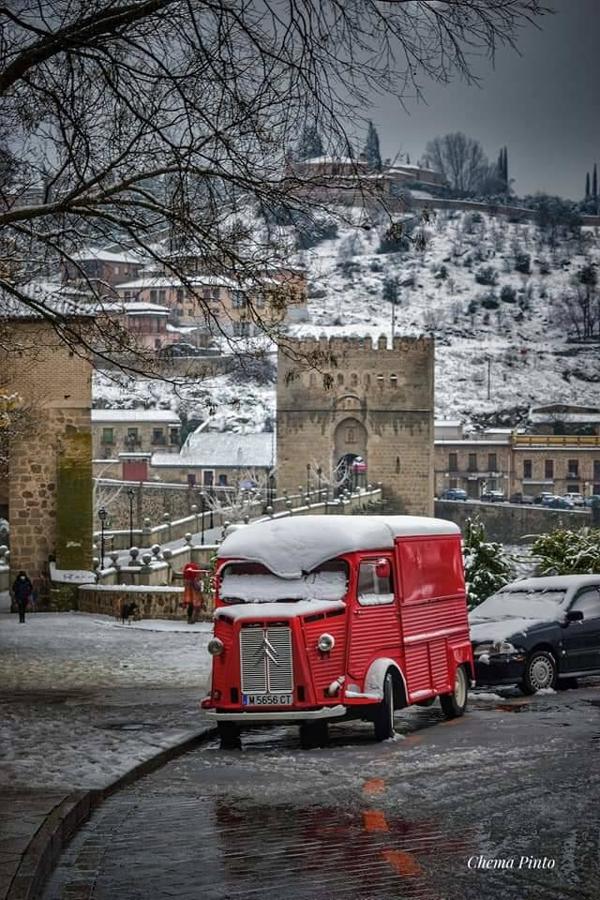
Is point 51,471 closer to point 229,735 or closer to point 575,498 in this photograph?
point 229,735

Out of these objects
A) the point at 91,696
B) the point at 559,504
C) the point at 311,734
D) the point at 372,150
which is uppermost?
the point at 372,150

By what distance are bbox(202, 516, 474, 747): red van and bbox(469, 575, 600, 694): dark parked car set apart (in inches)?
94.5

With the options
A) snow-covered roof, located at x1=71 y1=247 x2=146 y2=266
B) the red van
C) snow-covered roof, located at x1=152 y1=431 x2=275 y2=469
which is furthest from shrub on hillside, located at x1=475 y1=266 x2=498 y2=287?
the red van

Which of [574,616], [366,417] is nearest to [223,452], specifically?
[366,417]

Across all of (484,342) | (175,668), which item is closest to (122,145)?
(175,668)

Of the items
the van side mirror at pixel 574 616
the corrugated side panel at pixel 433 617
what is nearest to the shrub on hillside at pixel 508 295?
the van side mirror at pixel 574 616

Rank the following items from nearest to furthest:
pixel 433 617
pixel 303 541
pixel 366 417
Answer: pixel 303 541 < pixel 433 617 < pixel 366 417

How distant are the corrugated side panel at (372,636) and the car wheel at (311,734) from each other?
1.65ft

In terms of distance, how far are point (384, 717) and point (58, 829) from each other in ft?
13.7

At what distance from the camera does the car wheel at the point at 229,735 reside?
1184 centimetres

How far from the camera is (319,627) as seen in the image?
11.7 m

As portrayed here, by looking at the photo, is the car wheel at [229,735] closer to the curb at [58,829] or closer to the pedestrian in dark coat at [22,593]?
the curb at [58,829]

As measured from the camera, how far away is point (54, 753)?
36.1 ft

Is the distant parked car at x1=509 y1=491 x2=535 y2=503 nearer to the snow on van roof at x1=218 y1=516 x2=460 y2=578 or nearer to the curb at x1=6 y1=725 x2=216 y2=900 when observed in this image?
the snow on van roof at x1=218 y1=516 x2=460 y2=578
